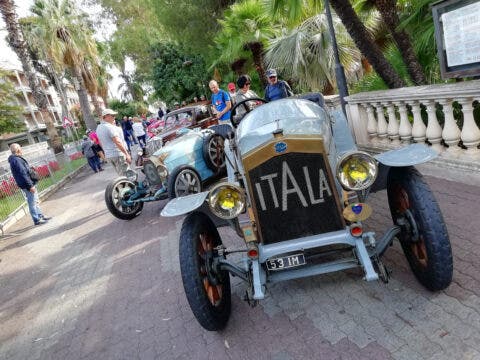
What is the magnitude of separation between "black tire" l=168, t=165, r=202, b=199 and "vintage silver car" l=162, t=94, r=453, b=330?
2.95 meters

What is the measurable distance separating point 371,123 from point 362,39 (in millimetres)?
1519

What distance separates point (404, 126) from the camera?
16.9 ft

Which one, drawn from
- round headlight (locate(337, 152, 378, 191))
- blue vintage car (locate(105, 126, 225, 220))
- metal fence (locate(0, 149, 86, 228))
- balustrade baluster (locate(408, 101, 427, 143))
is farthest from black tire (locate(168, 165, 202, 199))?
metal fence (locate(0, 149, 86, 228))

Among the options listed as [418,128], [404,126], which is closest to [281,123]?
[418,128]

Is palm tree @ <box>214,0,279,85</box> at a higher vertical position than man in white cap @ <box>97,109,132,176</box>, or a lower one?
higher

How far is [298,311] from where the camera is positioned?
288 cm

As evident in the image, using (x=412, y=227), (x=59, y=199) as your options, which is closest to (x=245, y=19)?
(x=59, y=199)

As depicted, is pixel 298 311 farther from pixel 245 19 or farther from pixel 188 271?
pixel 245 19

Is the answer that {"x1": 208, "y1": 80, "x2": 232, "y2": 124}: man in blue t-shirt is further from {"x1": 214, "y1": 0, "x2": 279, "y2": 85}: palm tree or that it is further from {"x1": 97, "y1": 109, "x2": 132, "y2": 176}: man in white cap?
{"x1": 214, "y1": 0, "x2": 279, "y2": 85}: palm tree

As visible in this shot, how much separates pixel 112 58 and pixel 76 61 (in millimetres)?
17855

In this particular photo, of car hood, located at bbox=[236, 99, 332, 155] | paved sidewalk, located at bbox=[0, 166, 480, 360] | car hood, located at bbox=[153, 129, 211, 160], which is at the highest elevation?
car hood, located at bbox=[236, 99, 332, 155]

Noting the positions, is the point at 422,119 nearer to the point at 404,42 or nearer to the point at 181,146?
the point at 404,42

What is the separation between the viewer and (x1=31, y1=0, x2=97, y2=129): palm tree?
70.6 ft

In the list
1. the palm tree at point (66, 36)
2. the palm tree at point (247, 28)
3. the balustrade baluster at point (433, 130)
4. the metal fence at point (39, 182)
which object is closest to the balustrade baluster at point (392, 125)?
the balustrade baluster at point (433, 130)
